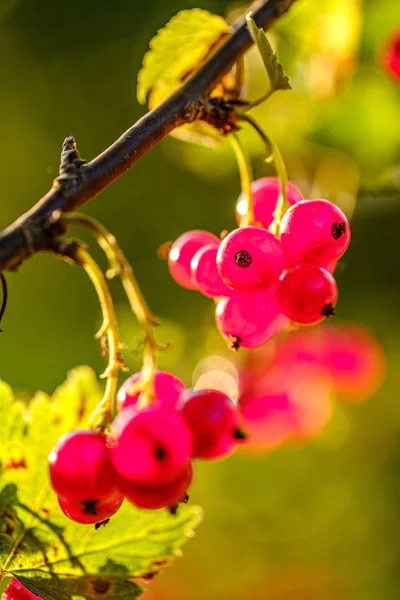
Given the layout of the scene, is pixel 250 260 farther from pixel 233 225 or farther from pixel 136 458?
pixel 233 225

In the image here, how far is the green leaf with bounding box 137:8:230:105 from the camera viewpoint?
1.31m

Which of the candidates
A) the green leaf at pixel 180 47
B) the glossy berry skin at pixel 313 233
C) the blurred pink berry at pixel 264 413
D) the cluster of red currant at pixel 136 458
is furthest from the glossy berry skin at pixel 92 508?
the blurred pink berry at pixel 264 413

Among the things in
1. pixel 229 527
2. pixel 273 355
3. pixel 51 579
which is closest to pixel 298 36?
pixel 273 355

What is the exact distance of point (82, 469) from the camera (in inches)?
36.4

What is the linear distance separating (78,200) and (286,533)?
3303mm

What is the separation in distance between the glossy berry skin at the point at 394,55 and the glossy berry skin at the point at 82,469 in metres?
1.35

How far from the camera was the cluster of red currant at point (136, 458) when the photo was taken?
35.9 inches

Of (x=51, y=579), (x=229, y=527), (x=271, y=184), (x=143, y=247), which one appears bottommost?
(x=51, y=579)

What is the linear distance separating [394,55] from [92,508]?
4.65ft

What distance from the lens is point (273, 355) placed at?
2463 mm

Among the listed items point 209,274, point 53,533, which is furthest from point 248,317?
point 53,533

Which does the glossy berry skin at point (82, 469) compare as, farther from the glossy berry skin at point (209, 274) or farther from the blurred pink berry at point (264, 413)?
the blurred pink berry at point (264, 413)

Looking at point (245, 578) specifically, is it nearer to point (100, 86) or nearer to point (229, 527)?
point (229, 527)

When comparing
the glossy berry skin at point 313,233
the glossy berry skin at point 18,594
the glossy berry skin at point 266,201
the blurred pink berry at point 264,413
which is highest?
the blurred pink berry at point 264,413
